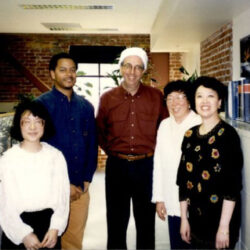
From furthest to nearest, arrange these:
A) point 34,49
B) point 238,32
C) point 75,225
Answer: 1. point 34,49
2. point 238,32
3. point 75,225

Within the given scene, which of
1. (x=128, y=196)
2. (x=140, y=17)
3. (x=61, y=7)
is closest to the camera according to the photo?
(x=128, y=196)

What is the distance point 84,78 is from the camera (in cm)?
713

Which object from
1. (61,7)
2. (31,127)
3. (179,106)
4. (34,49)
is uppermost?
(61,7)

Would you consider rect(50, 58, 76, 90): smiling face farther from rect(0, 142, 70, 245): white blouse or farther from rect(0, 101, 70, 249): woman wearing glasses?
rect(0, 142, 70, 245): white blouse

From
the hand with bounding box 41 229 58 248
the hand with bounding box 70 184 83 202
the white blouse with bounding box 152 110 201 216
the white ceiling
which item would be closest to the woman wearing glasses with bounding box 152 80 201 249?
the white blouse with bounding box 152 110 201 216

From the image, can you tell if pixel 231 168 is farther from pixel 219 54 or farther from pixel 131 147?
pixel 219 54

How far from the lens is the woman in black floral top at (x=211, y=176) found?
1.47 m

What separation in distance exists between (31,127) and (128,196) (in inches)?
37.8

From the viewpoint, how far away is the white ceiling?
3256 millimetres

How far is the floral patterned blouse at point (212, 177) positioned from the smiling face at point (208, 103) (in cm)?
7

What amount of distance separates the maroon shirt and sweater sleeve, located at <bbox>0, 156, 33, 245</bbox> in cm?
91

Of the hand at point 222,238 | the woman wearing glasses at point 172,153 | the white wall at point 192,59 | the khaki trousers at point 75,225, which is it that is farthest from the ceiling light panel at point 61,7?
the hand at point 222,238

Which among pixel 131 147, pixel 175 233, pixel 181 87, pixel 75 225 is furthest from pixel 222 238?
pixel 75 225

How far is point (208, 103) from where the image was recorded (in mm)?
1587
